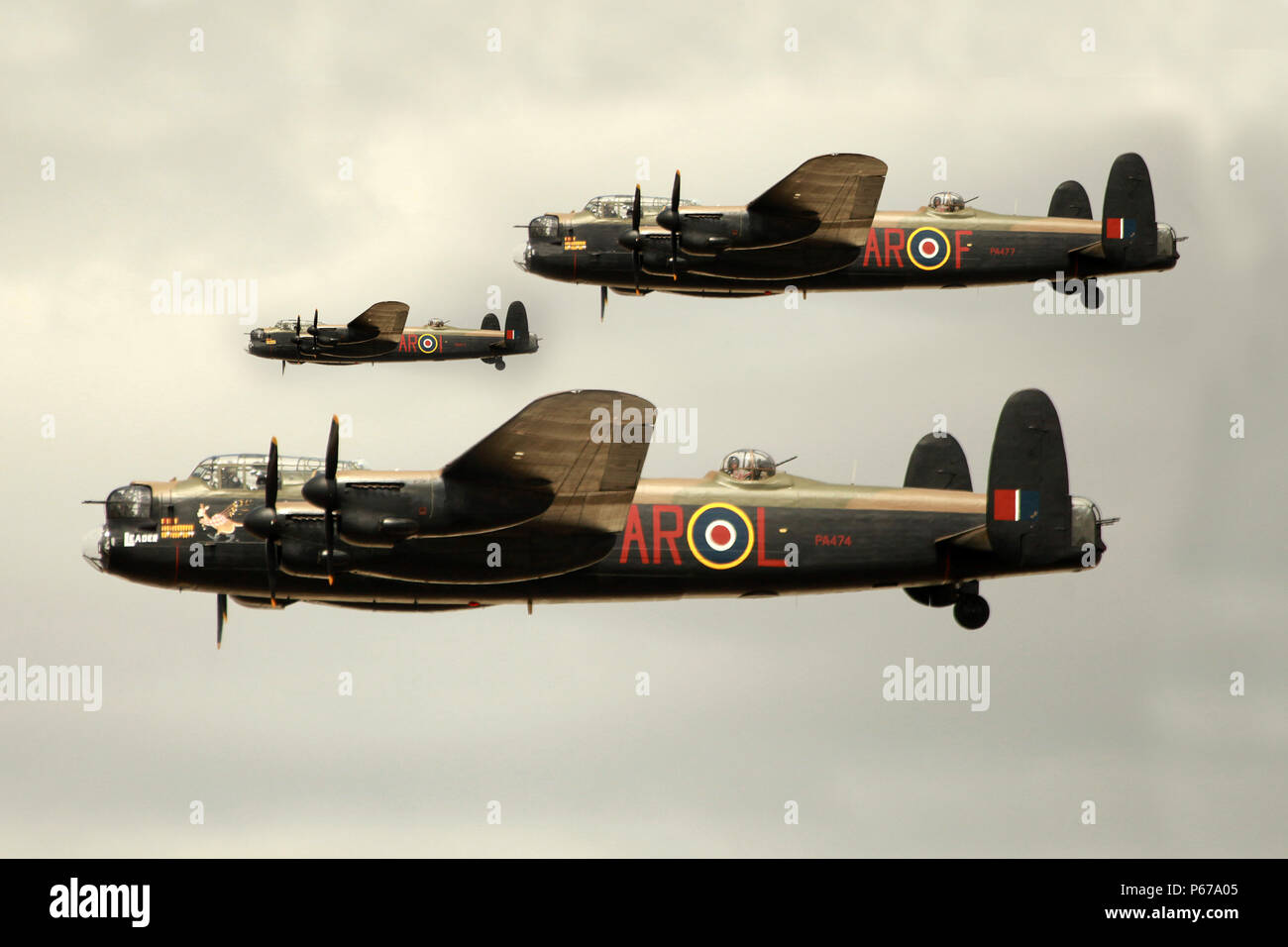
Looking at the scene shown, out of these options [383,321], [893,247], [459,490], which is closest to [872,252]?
[893,247]

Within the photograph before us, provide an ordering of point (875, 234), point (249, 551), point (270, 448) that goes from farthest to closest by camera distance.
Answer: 1. point (875, 234)
2. point (249, 551)
3. point (270, 448)

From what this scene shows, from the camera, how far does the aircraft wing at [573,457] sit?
100 feet

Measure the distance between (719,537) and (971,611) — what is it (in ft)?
17.8

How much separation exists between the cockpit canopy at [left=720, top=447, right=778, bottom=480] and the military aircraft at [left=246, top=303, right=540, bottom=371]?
24.3 m

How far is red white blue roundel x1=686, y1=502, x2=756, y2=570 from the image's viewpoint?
3662 cm

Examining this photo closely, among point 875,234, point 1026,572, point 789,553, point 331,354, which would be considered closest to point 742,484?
point 789,553

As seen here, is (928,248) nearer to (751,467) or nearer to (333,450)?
(751,467)

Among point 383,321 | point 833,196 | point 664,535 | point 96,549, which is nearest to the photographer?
point 96,549

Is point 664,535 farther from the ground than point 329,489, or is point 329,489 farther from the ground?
point 329,489

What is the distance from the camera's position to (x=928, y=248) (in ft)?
157

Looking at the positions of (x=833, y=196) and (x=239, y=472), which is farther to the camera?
(x=833, y=196)
